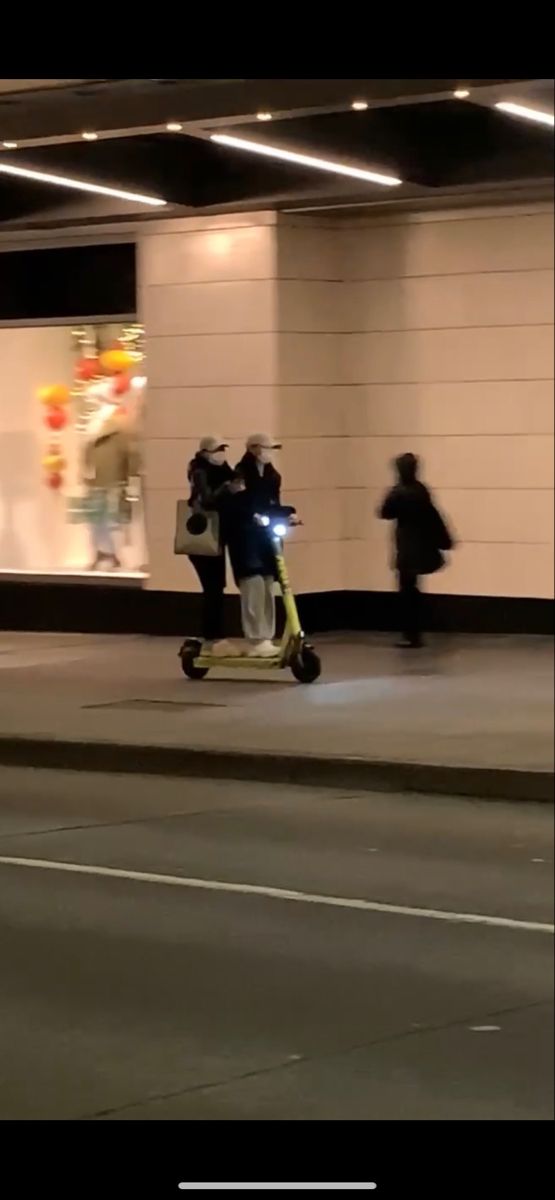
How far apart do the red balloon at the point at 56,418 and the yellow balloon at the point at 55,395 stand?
0.02 metres

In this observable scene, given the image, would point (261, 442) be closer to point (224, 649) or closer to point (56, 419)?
point (224, 649)

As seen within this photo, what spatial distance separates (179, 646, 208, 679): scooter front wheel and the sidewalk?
4cm

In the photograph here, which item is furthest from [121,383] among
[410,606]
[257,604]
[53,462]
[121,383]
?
[410,606]

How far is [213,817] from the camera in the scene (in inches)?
339

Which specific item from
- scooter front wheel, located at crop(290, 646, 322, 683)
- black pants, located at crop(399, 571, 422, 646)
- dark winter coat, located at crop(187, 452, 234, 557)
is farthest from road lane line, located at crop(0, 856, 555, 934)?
black pants, located at crop(399, 571, 422, 646)

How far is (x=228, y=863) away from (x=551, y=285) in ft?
16.1

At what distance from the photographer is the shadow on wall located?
17.6ft

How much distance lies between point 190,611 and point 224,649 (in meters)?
0.29

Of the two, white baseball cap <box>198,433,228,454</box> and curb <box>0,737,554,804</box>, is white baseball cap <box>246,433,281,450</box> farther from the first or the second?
curb <box>0,737,554,804</box>

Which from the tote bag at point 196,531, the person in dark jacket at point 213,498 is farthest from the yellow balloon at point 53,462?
A: the tote bag at point 196,531

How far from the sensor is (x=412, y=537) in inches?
133

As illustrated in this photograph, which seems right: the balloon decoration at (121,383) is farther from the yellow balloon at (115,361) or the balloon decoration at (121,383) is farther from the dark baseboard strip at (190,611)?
the dark baseboard strip at (190,611)

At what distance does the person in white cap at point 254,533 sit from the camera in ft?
12.8
